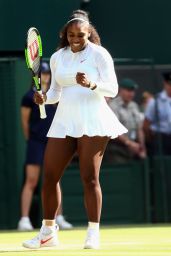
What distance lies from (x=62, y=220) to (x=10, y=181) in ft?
3.60

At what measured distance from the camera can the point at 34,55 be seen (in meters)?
8.40

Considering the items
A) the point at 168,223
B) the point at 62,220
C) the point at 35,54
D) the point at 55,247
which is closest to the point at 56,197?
the point at 55,247

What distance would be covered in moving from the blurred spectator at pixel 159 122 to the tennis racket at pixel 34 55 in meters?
5.69

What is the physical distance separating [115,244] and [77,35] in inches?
80.5

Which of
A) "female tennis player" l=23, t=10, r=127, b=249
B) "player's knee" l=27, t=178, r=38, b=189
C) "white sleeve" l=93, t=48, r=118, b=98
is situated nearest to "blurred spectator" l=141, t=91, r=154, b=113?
"player's knee" l=27, t=178, r=38, b=189

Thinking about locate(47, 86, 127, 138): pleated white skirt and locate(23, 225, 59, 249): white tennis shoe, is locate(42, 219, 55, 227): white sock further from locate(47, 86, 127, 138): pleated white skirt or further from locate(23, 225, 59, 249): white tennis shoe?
locate(47, 86, 127, 138): pleated white skirt

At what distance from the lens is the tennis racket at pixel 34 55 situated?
8266 millimetres

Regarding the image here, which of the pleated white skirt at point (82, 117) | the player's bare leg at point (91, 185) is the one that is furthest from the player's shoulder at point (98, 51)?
the player's bare leg at point (91, 185)

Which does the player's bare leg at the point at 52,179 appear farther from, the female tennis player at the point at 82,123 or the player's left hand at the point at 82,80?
the player's left hand at the point at 82,80

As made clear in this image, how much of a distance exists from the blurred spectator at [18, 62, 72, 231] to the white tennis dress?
4868 millimetres

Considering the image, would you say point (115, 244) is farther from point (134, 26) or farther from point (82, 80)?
point (134, 26)

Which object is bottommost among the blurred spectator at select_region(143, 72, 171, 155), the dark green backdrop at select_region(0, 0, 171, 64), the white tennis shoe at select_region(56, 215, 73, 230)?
the white tennis shoe at select_region(56, 215, 73, 230)

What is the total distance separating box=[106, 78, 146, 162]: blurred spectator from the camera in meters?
13.7

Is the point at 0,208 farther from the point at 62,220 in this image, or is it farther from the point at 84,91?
the point at 84,91
